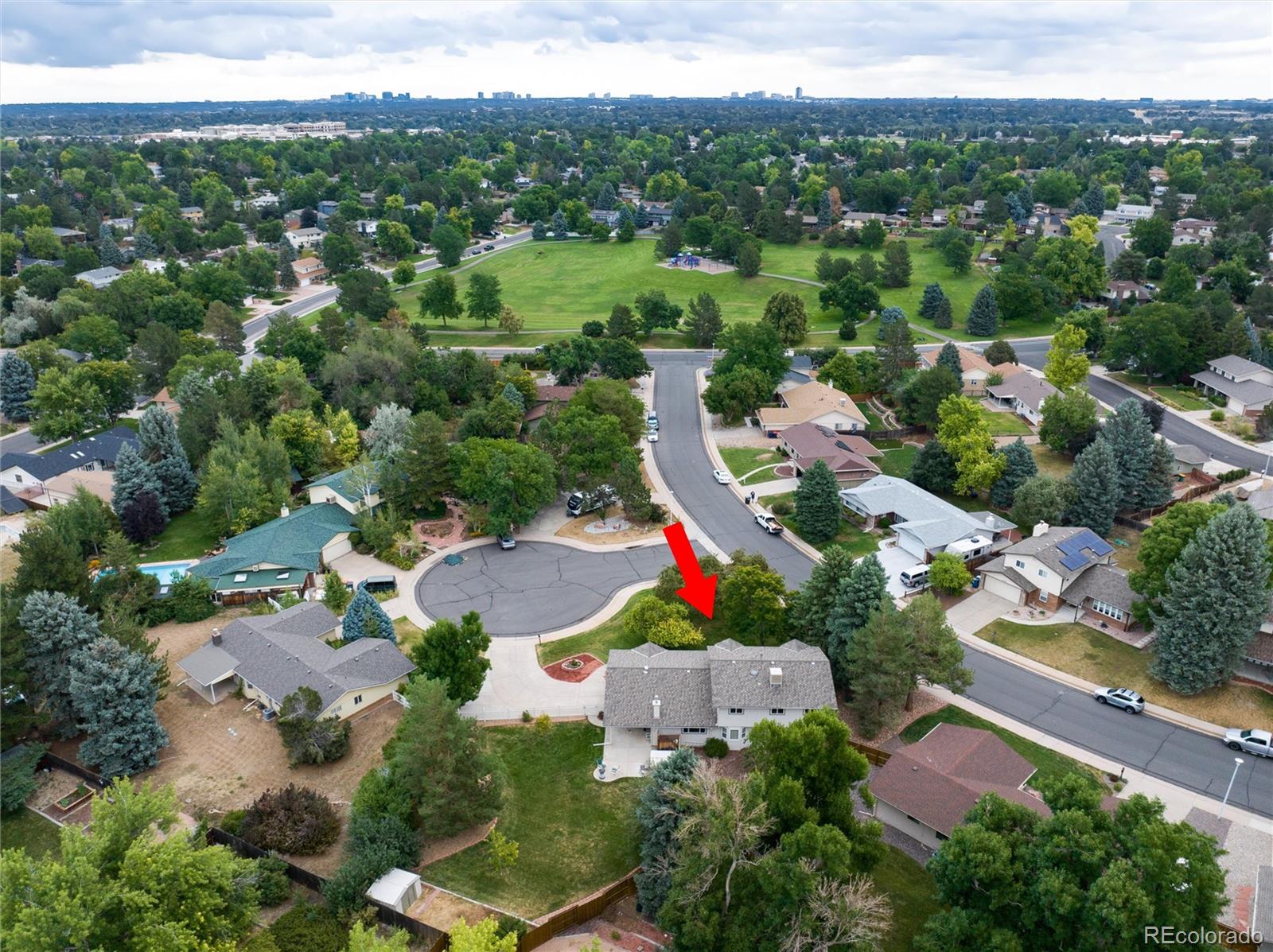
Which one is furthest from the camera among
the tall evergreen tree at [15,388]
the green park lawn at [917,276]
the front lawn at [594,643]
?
the green park lawn at [917,276]

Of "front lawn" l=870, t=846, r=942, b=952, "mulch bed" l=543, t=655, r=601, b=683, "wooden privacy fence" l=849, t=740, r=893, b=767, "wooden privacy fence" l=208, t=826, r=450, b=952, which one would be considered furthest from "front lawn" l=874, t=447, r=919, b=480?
"wooden privacy fence" l=208, t=826, r=450, b=952

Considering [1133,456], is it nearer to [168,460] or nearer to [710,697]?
[710,697]

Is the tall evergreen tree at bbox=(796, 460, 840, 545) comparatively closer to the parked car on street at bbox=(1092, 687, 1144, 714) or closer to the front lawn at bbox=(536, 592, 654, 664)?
the front lawn at bbox=(536, 592, 654, 664)

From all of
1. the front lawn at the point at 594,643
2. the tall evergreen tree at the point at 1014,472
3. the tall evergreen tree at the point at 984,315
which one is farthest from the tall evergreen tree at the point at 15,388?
the tall evergreen tree at the point at 984,315

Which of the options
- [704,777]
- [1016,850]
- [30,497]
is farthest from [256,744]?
[30,497]

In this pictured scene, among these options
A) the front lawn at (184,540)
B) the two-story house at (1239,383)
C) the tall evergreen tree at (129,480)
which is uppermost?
the two-story house at (1239,383)

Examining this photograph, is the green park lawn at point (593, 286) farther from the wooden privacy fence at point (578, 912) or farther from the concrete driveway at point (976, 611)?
the wooden privacy fence at point (578, 912)

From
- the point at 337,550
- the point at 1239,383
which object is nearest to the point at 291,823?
the point at 337,550
